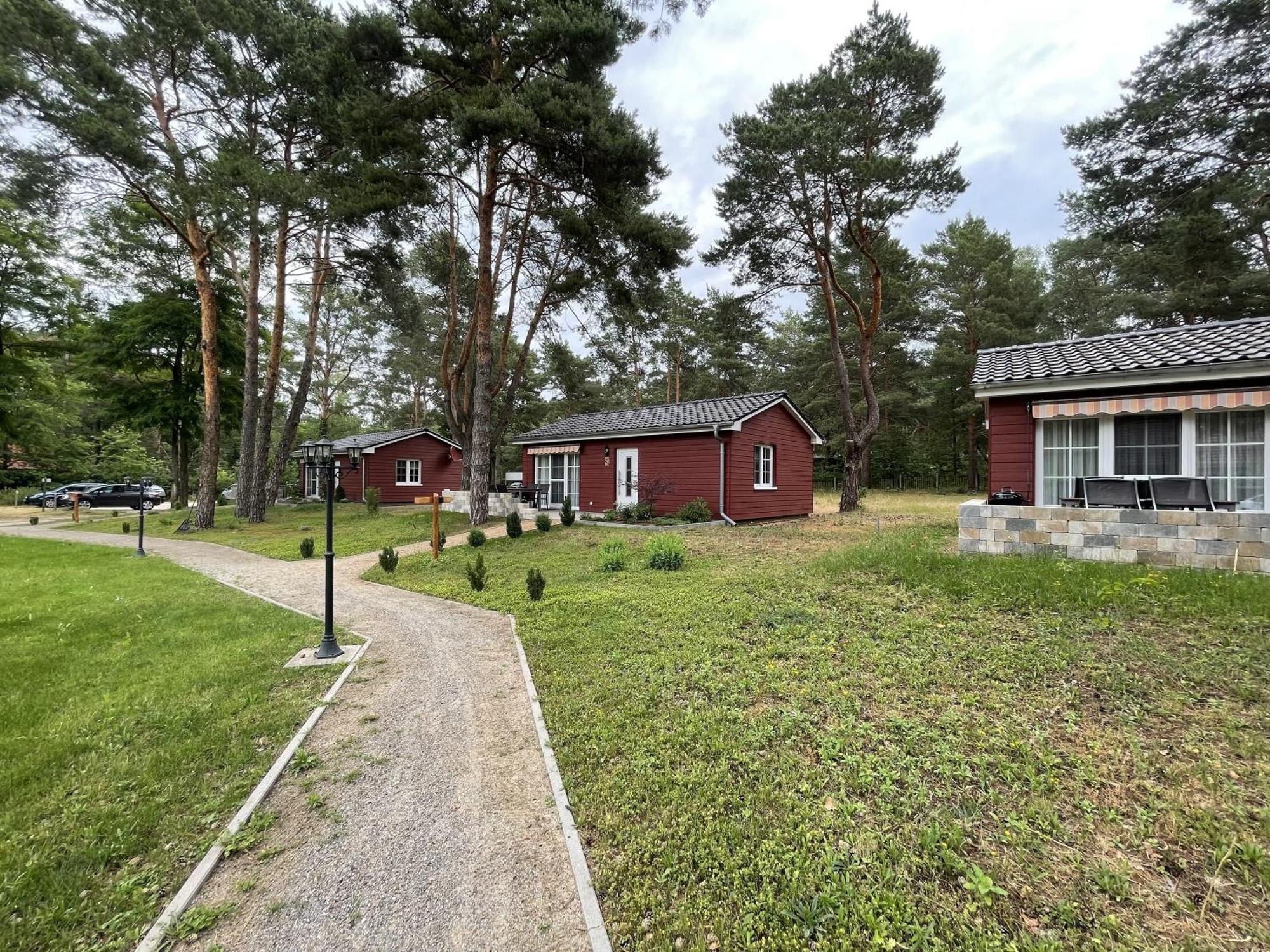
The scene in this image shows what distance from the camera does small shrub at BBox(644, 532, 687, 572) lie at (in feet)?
24.4

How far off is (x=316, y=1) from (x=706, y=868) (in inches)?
747

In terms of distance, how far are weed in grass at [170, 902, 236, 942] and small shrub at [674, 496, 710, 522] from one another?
36.5ft

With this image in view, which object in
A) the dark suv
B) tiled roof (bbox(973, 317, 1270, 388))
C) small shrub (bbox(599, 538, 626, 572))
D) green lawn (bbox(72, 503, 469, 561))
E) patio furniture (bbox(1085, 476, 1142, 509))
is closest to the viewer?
patio furniture (bbox(1085, 476, 1142, 509))

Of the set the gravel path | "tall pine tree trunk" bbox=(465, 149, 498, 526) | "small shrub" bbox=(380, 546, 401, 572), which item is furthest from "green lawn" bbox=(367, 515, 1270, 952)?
"tall pine tree trunk" bbox=(465, 149, 498, 526)

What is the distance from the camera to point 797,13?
9141 mm

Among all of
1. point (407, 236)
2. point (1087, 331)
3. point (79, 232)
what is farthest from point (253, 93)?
point (1087, 331)

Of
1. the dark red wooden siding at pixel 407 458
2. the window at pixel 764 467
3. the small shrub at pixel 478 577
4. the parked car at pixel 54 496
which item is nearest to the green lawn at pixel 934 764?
the small shrub at pixel 478 577

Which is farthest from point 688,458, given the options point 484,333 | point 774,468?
point 484,333

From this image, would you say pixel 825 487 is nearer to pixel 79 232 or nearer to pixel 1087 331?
pixel 1087 331


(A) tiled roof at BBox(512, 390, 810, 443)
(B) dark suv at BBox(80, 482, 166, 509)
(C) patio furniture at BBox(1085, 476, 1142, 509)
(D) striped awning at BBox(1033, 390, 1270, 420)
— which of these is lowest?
(B) dark suv at BBox(80, 482, 166, 509)

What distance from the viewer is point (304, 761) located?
273 cm

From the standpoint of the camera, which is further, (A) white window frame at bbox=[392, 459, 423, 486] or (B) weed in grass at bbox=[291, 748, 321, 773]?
(A) white window frame at bbox=[392, 459, 423, 486]

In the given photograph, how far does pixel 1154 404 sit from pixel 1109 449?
80 cm

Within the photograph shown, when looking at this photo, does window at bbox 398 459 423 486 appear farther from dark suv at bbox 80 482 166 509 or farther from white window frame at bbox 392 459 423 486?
dark suv at bbox 80 482 166 509
